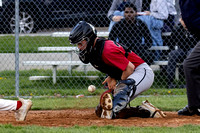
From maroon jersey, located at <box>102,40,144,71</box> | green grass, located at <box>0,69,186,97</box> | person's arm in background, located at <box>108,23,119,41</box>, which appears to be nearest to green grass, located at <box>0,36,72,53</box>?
green grass, located at <box>0,69,186,97</box>

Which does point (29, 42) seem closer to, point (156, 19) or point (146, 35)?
point (156, 19)

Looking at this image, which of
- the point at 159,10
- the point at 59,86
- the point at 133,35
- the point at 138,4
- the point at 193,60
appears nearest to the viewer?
the point at 193,60

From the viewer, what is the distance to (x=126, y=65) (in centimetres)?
568

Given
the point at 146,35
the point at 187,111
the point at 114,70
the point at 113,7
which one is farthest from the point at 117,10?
the point at 187,111

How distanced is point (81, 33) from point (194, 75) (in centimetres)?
159

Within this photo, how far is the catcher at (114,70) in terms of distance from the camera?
A: 5621 millimetres

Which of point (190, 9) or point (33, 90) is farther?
point (33, 90)

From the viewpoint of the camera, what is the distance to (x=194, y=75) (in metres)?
5.46

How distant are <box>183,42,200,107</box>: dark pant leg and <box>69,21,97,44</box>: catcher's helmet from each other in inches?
52.5

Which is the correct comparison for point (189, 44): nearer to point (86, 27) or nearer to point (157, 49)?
point (157, 49)

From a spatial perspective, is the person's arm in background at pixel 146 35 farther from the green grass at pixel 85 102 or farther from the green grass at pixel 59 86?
the green grass at pixel 85 102

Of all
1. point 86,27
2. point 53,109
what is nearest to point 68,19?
point 53,109

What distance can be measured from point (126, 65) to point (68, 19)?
6.95 meters

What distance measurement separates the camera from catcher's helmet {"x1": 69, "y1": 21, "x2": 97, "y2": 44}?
18.4ft
